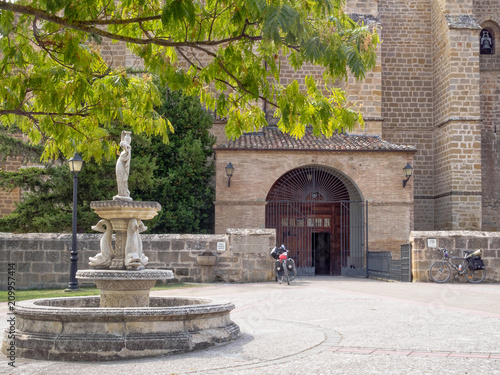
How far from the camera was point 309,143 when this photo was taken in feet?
71.3

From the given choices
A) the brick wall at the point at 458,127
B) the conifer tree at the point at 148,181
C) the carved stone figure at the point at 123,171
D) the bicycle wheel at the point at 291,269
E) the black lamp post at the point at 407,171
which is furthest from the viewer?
the brick wall at the point at 458,127

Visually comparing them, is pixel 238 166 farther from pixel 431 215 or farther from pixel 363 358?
pixel 363 358

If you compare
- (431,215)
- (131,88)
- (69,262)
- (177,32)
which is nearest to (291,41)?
(177,32)

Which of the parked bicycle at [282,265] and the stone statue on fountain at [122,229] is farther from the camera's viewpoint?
the parked bicycle at [282,265]

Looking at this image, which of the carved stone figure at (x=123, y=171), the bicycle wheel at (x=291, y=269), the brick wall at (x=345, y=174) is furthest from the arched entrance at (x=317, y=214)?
the carved stone figure at (x=123, y=171)

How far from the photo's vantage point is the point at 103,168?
18750 millimetres

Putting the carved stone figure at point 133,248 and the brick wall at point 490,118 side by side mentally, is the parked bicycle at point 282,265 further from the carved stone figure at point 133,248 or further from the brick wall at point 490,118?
the brick wall at point 490,118

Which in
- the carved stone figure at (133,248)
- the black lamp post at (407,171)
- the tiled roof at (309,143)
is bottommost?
the carved stone figure at (133,248)

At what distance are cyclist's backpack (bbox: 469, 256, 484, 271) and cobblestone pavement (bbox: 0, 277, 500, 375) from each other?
4179 mm

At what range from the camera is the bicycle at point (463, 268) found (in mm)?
15070

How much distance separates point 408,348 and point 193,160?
15.4 meters

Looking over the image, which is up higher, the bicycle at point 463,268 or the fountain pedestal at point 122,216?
the fountain pedestal at point 122,216

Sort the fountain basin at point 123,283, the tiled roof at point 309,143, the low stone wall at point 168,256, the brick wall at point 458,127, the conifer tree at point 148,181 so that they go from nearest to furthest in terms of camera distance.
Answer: the fountain basin at point 123,283 < the low stone wall at point 168,256 < the conifer tree at point 148,181 < the tiled roof at point 309,143 < the brick wall at point 458,127

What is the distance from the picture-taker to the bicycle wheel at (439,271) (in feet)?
49.8
